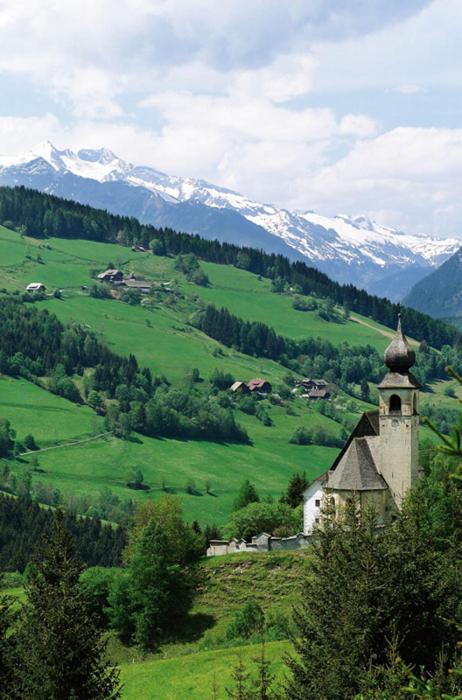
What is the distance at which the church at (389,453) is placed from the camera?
7888 cm

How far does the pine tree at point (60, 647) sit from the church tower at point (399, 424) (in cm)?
4866

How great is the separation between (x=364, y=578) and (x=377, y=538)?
3383mm

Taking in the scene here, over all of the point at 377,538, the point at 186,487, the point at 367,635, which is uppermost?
the point at 377,538

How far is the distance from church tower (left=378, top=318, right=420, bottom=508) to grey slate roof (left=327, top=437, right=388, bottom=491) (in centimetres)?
94

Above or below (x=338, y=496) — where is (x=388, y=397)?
above

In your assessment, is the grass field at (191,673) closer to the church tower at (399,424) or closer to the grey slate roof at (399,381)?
the church tower at (399,424)

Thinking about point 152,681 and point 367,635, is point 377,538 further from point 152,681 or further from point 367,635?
point 152,681

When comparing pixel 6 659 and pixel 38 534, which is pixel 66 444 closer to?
pixel 38 534

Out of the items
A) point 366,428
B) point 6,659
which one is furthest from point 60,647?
point 366,428

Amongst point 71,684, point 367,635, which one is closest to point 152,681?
point 71,684

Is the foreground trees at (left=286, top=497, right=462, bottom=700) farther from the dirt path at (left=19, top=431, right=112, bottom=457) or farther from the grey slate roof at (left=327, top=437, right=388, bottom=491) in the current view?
the dirt path at (left=19, top=431, right=112, bottom=457)

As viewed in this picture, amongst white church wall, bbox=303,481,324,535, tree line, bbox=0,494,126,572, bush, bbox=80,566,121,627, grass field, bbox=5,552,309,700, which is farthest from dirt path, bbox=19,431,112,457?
bush, bbox=80,566,121,627

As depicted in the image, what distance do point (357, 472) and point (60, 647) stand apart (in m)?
49.5

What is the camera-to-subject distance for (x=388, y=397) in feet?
262
